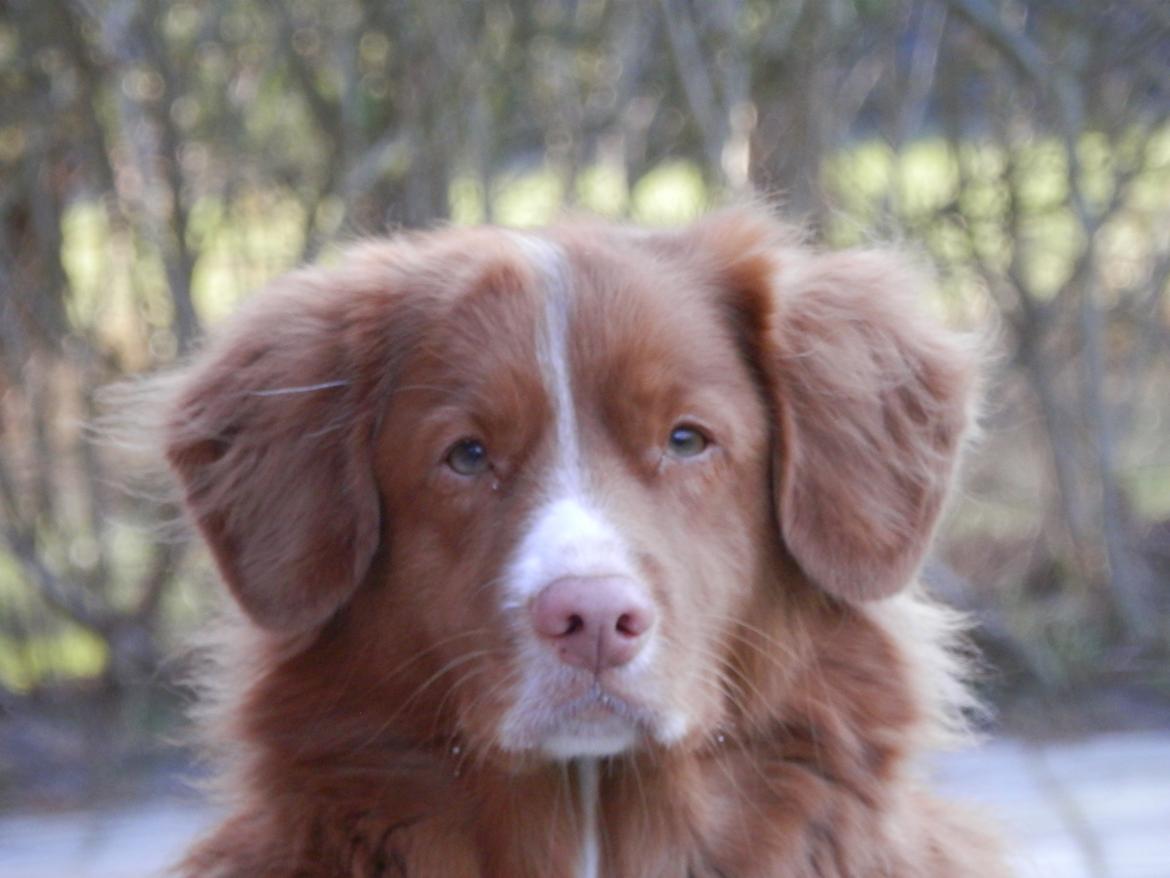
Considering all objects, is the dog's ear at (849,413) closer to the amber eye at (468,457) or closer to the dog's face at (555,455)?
the dog's face at (555,455)

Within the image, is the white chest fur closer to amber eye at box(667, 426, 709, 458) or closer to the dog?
the dog

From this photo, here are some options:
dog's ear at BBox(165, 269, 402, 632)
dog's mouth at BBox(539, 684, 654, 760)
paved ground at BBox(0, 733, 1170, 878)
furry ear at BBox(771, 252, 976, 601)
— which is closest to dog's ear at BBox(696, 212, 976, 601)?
furry ear at BBox(771, 252, 976, 601)

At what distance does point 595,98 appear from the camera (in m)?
6.52

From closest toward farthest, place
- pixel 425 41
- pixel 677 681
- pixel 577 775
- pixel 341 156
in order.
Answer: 1. pixel 677 681
2. pixel 577 775
3. pixel 425 41
4. pixel 341 156

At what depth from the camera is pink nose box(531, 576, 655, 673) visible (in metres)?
2.74

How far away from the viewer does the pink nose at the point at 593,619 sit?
2744 mm

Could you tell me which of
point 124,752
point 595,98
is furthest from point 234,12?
point 124,752

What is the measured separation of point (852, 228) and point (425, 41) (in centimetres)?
174

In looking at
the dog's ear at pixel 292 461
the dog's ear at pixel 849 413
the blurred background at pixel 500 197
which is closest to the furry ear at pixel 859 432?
the dog's ear at pixel 849 413

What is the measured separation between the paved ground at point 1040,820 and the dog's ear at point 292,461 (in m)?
2.46

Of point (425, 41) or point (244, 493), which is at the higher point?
point (425, 41)

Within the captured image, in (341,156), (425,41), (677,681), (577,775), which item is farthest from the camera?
(341,156)

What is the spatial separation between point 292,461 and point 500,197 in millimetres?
3338

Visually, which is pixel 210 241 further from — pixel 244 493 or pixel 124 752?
pixel 244 493
